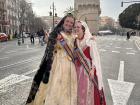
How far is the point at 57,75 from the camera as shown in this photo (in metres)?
5.55

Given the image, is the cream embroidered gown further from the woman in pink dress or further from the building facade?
the building facade

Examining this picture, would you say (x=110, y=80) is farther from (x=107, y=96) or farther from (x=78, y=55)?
(x=78, y=55)

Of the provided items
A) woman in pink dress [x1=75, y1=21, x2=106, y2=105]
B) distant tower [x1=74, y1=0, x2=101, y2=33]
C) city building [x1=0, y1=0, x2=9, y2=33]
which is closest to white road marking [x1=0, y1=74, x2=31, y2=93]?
woman in pink dress [x1=75, y1=21, x2=106, y2=105]

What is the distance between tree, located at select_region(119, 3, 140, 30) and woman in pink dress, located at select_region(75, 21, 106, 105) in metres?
114

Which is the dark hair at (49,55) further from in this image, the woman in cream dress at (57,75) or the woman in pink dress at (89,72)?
the woman in pink dress at (89,72)

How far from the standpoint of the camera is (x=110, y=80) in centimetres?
1043

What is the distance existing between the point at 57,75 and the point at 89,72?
1.78 ft

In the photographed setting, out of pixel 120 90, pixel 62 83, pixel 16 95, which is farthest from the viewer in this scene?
pixel 120 90

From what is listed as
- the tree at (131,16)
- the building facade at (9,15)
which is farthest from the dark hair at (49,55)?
the tree at (131,16)

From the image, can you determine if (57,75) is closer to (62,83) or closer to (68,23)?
(62,83)

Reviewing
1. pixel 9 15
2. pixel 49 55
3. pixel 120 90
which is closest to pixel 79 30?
pixel 49 55

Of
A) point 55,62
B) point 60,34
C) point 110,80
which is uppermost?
point 60,34

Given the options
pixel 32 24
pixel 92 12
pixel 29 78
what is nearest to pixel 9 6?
pixel 32 24

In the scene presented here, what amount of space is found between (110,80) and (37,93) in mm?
4972
